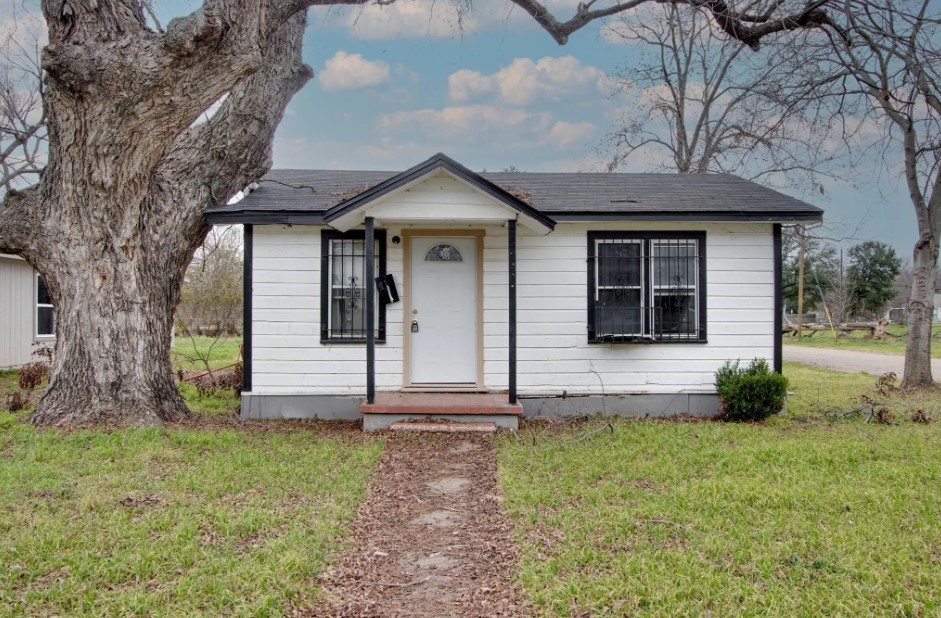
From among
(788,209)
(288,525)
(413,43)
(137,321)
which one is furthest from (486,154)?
(288,525)

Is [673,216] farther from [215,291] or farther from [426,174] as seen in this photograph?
[215,291]

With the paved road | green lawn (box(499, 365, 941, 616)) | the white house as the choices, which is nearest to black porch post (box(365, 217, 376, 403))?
the white house

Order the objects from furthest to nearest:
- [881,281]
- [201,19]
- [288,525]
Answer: [881,281] → [201,19] → [288,525]

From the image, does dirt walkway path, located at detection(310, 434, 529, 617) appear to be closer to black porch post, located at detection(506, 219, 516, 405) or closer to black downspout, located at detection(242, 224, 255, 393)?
black porch post, located at detection(506, 219, 516, 405)

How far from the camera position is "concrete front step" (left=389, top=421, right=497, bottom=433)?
7355 mm

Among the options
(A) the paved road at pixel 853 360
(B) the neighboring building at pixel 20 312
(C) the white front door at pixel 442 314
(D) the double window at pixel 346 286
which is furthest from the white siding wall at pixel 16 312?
(A) the paved road at pixel 853 360

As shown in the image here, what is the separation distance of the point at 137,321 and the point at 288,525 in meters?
4.66

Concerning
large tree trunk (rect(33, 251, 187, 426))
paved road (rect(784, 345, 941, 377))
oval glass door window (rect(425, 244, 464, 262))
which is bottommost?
paved road (rect(784, 345, 941, 377))

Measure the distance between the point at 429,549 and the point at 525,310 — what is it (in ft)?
16.2

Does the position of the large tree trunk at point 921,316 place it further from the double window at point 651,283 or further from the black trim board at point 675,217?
the double window at point 651,283

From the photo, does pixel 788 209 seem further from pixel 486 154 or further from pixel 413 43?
pixel 486 154

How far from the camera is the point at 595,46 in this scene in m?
15.5

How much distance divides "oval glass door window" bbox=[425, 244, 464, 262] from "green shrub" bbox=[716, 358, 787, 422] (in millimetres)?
3973

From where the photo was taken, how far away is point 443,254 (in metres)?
8.66
